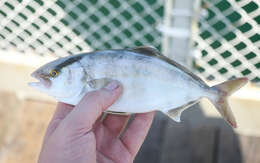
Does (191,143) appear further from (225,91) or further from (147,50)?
(147,50)

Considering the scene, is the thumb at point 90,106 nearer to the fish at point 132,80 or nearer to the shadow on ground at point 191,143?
the fish at point 132,80

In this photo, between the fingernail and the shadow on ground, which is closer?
the fingernail

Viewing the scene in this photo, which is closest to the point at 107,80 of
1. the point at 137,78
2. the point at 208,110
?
the point at 137,78

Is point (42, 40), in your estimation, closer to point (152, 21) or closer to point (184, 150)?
point (152, 21)

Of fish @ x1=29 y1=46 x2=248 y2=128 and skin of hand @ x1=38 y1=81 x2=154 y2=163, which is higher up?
fish @ x1=29 y1=46 x2=248 y2=128

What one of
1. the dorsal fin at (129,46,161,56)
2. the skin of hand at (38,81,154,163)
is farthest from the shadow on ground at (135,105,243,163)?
the dorsal fin at (129,46,161,56)

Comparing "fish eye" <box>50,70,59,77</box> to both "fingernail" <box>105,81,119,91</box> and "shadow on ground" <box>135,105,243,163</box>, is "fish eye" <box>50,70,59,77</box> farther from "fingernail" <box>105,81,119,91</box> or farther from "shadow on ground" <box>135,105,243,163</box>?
"shadow on ground" <box>135,105,243,163</box>

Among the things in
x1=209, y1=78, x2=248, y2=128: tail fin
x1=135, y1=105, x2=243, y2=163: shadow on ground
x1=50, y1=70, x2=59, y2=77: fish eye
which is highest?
x1=50, y1=70, x2=59, y2=77: fish eye

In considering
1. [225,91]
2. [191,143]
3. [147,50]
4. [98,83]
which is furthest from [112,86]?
[191,143]
